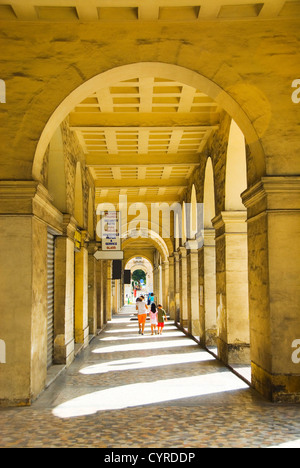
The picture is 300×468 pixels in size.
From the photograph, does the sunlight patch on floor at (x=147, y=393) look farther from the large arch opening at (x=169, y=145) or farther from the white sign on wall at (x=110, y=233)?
the white sign on wall at (x=110, y=233)

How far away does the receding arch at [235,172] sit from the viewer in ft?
35.6

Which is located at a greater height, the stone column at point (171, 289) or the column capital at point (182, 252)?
the column capital at point (182, 252)

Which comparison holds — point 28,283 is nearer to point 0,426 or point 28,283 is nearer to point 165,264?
point 0,426

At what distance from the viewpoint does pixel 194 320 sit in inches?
693

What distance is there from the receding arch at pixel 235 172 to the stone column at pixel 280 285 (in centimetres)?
334

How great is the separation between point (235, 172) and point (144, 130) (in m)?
2.79

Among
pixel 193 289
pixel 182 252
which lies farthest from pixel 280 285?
pixel 182 252

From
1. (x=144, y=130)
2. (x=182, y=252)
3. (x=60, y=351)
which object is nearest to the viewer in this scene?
(x=60, y=351)

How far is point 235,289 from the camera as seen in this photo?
10.7m

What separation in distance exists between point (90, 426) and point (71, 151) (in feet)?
Result: 25.5

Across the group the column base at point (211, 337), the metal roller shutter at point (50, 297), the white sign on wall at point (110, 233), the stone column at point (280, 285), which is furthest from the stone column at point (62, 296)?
the white sign on wall at point (110, 233)

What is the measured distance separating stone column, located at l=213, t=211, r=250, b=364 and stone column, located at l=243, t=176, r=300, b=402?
3.06 m
